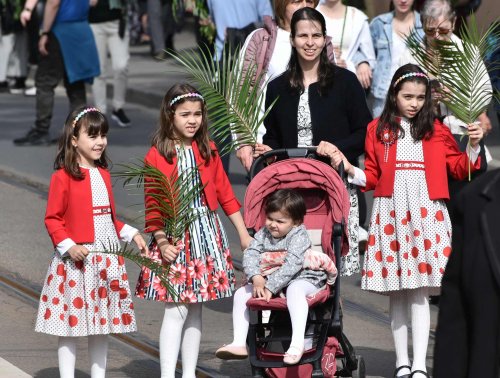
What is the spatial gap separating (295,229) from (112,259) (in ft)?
2.98

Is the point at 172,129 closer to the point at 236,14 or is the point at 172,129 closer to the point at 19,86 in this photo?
the point at 236,14

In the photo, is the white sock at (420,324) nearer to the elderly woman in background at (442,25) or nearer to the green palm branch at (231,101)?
the green palm branch at (231,101)

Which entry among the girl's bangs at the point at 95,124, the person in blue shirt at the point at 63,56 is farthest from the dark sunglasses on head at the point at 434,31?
the person in blue shirt at the point at 63,56

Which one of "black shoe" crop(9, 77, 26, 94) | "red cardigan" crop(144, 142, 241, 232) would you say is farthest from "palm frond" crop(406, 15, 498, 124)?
"black shoe" crop(9, 77, 26, 94)

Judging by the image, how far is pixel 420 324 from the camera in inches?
293

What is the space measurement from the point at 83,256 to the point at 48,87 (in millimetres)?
8369

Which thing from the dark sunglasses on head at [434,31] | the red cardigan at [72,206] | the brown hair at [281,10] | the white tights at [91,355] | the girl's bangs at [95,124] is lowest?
the white tights at [91,355]

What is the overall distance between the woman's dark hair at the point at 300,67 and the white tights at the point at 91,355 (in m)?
1.76

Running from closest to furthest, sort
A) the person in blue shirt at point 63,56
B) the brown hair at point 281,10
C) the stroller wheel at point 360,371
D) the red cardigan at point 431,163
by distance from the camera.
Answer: the stroller wheel at point 360,371 < the red cardigan at point 431,163 < the brown hair at point 281,10 < the person in blue shirt at point 63,56

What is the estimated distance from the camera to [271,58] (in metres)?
8.70

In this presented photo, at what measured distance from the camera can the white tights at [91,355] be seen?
22.8 feet

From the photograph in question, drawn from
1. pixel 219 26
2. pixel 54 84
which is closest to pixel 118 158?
pixel 54 84

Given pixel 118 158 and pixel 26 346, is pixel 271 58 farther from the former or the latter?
pixel 118 158

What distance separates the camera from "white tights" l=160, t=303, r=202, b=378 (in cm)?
719
